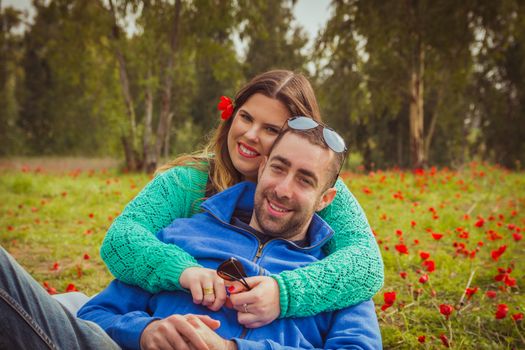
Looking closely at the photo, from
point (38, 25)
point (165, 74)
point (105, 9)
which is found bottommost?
point (165, 74)

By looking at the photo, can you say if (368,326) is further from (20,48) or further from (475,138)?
(20,48)

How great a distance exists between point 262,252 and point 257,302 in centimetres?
42

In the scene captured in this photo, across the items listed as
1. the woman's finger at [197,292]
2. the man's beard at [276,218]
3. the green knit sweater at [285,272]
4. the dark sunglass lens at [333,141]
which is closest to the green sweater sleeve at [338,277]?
the green knit sweater at [285,272]

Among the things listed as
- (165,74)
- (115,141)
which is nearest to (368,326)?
(165,74)

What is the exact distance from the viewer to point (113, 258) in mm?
2152

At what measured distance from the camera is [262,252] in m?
2.24

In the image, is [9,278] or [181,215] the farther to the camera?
[181,215]

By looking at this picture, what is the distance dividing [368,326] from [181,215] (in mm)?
1255

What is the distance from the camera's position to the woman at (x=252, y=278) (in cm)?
192

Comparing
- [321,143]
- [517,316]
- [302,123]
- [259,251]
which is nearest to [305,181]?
[321,143]

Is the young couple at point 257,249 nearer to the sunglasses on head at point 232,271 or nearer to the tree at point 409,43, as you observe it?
the sunglasses on head at point 232,271

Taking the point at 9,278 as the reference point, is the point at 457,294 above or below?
below

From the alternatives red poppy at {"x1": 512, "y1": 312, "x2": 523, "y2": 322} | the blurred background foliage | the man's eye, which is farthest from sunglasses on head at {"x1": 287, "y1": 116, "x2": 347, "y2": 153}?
the blurred background foliage

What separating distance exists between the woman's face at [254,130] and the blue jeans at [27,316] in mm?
1532
